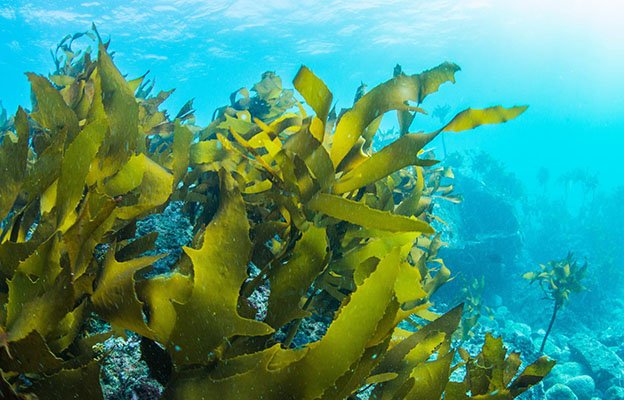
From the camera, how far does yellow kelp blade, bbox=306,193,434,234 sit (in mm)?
750

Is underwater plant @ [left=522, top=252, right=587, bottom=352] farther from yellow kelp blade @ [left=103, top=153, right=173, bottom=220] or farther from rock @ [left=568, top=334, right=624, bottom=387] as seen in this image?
yellow kelp blade @ [left=103, top=153, right=173, bottom=220]

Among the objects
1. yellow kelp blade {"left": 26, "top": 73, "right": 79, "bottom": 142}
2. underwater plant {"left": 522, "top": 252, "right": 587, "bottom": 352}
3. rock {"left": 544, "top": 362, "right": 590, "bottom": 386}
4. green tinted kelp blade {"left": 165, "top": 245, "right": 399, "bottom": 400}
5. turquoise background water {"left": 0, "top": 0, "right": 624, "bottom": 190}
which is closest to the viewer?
green tinted kelp blade {"left": 165, "top": 245, "right": 399, "bottom": 400}

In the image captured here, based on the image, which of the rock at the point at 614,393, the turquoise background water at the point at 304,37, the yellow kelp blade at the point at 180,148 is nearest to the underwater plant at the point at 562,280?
the rock at the point at 614,393

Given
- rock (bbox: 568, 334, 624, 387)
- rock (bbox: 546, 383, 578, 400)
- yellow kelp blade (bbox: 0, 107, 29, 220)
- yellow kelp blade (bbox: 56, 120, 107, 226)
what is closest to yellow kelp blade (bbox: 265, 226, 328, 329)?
yellow kelp blade (bbox: 56, 120, 107, 226)

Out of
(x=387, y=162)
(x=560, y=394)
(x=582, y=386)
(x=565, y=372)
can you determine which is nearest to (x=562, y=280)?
(x=560, y=394)

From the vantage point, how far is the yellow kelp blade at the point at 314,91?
93 cm

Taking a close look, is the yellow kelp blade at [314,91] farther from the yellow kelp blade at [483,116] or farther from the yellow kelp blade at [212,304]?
the yellow kelp blade at [212,304]

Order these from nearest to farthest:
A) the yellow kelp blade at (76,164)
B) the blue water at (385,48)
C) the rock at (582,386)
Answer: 1. the yellow kelp blade at (76,164)
2. the rock at (582,386)
3. the blue water at (385,48)

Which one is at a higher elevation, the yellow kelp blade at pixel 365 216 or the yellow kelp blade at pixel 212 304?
the yellow kelp blade at pixel 365 216

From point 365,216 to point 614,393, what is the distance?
1058cm

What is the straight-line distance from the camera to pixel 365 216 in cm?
78

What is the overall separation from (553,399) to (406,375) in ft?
27.5

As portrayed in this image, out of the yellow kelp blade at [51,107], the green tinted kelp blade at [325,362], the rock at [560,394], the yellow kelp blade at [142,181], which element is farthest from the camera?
the rock at [560,394]

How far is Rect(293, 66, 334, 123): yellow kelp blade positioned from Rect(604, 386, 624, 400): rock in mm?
10461
